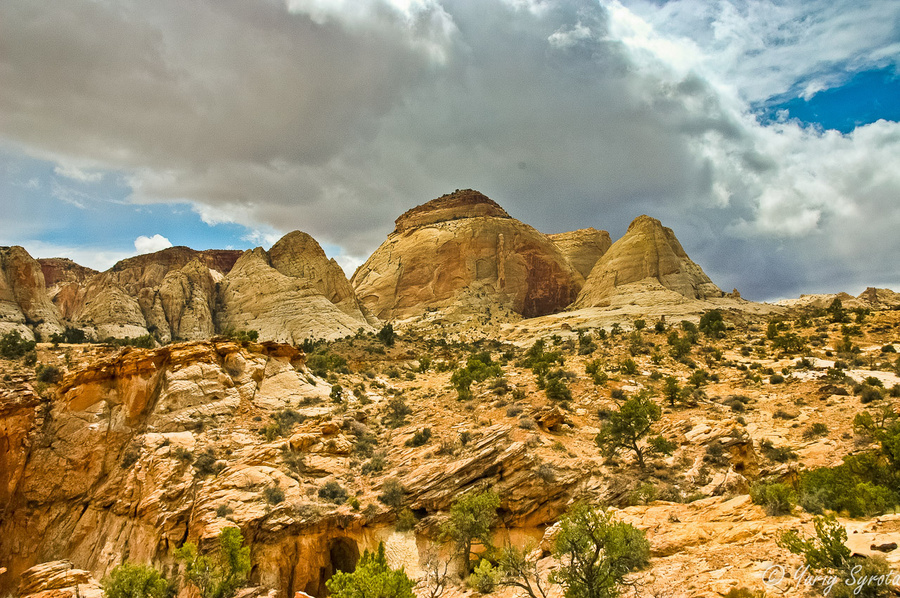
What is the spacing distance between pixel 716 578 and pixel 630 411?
31.6 feet

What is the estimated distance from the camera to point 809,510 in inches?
542

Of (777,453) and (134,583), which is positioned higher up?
(777,453)

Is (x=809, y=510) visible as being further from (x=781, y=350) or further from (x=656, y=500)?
(x=781, y=350)

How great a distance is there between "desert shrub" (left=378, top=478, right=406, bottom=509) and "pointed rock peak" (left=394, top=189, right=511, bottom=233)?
80541mm

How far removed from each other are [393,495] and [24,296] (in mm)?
55448

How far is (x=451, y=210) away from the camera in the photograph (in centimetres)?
10250

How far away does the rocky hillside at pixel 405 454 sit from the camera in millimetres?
17656

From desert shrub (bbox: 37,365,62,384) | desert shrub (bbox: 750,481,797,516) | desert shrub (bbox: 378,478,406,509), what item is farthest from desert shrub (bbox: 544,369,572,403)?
desert shrub (bbox: 37,365,62,384)

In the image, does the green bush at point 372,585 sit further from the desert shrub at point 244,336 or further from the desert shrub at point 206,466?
the desert shrub at point 244,336

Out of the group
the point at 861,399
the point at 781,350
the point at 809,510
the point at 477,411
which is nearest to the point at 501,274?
the point at 781,350

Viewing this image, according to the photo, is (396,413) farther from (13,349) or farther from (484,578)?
(13,349)

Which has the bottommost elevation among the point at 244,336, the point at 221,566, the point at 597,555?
the point at 221,566

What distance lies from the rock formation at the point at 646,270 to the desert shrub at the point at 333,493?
59.4 meters

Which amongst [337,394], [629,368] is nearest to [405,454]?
[337,394]
